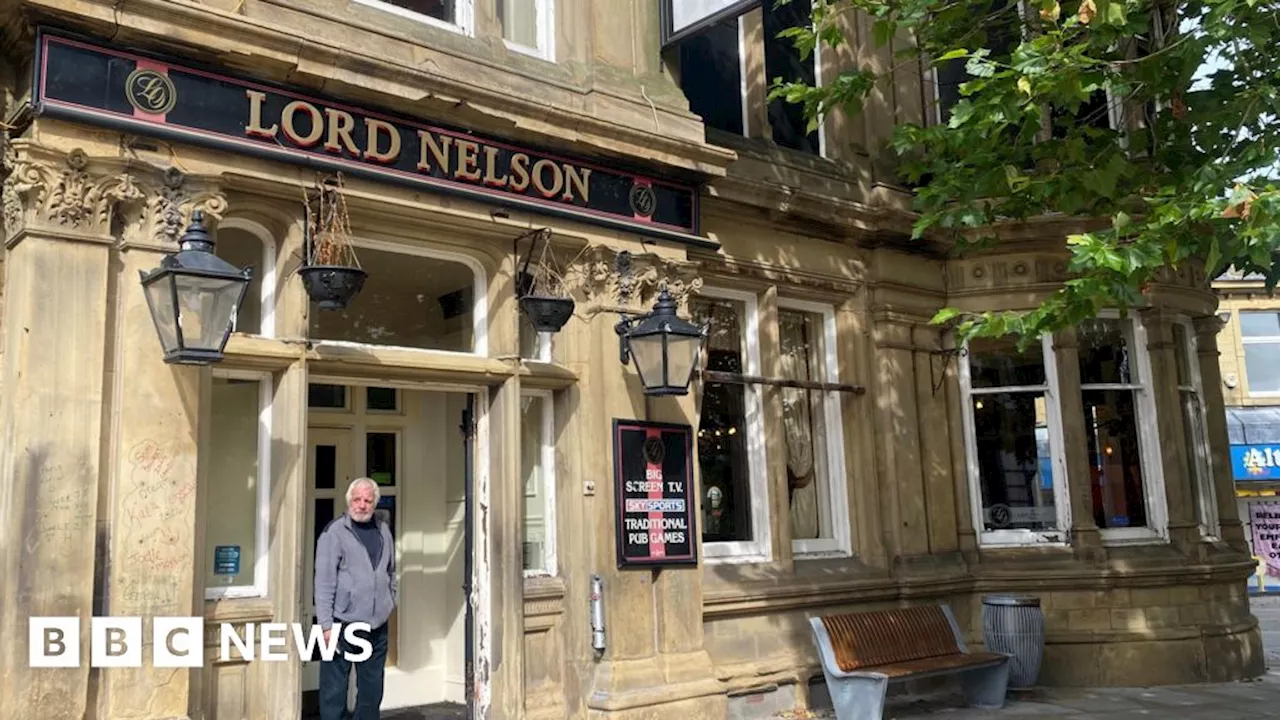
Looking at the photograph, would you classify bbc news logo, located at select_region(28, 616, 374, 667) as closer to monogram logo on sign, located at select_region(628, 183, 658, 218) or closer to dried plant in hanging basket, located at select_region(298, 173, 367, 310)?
dried plant in hanging basket, located at select_region(298, 173, 367, 310)

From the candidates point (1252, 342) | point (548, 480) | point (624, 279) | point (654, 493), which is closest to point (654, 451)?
point (654, 493)

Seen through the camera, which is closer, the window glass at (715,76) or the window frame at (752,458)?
the window frame at (752,458)

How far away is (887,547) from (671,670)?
10.7 feet

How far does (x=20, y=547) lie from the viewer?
5.57 metres

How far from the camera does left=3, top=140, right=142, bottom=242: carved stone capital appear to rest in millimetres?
5867

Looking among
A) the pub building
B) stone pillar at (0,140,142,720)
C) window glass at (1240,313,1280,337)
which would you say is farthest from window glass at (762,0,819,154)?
window glass at (1240,313,1280,337)

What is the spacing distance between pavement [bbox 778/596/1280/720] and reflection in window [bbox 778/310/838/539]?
69.9 inches

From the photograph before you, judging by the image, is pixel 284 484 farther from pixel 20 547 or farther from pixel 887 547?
pixel 887 547

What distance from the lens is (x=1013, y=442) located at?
11.4 metres

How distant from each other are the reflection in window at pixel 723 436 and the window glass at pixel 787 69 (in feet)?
6.42

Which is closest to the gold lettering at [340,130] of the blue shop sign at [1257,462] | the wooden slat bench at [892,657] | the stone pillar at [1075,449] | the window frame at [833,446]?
the window frame at [833,446]

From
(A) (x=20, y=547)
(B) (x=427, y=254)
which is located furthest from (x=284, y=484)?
(B) (x=427, y=254)

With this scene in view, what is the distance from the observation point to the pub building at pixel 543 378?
5934 mm

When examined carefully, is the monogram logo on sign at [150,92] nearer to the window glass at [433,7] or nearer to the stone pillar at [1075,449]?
the window glass at [433,7]
